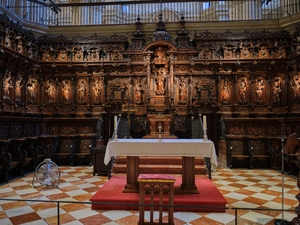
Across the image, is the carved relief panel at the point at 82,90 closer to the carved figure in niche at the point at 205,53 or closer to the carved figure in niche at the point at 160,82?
the carved figure in niche at the point at 160,82

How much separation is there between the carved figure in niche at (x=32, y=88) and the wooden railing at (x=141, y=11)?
282 cm

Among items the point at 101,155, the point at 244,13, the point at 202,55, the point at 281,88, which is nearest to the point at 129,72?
the point at 202,55

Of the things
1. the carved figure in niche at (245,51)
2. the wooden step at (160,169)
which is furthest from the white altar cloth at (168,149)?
the carved figure in niche at (245,51)

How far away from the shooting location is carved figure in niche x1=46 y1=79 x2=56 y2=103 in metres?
9.62

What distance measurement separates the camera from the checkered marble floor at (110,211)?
372cm

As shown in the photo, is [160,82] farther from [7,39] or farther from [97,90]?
[7,39]

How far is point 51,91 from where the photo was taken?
9648mm

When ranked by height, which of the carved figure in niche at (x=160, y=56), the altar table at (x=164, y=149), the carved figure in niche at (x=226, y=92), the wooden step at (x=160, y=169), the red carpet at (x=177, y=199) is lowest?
the red carpet at (x=177, y=199)

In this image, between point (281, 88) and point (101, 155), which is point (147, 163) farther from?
point (281, 88)

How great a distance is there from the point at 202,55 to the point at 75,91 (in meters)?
5.47

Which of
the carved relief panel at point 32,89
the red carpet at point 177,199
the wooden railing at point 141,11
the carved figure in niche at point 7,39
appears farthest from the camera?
the wooden railing at point 141,11

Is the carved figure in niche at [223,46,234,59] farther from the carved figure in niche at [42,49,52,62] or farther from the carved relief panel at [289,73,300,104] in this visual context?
the carved figure in niche at [42,49,52,62]

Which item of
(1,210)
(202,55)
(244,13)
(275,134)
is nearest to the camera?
(1,210)

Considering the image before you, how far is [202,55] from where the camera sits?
30.8 feet
